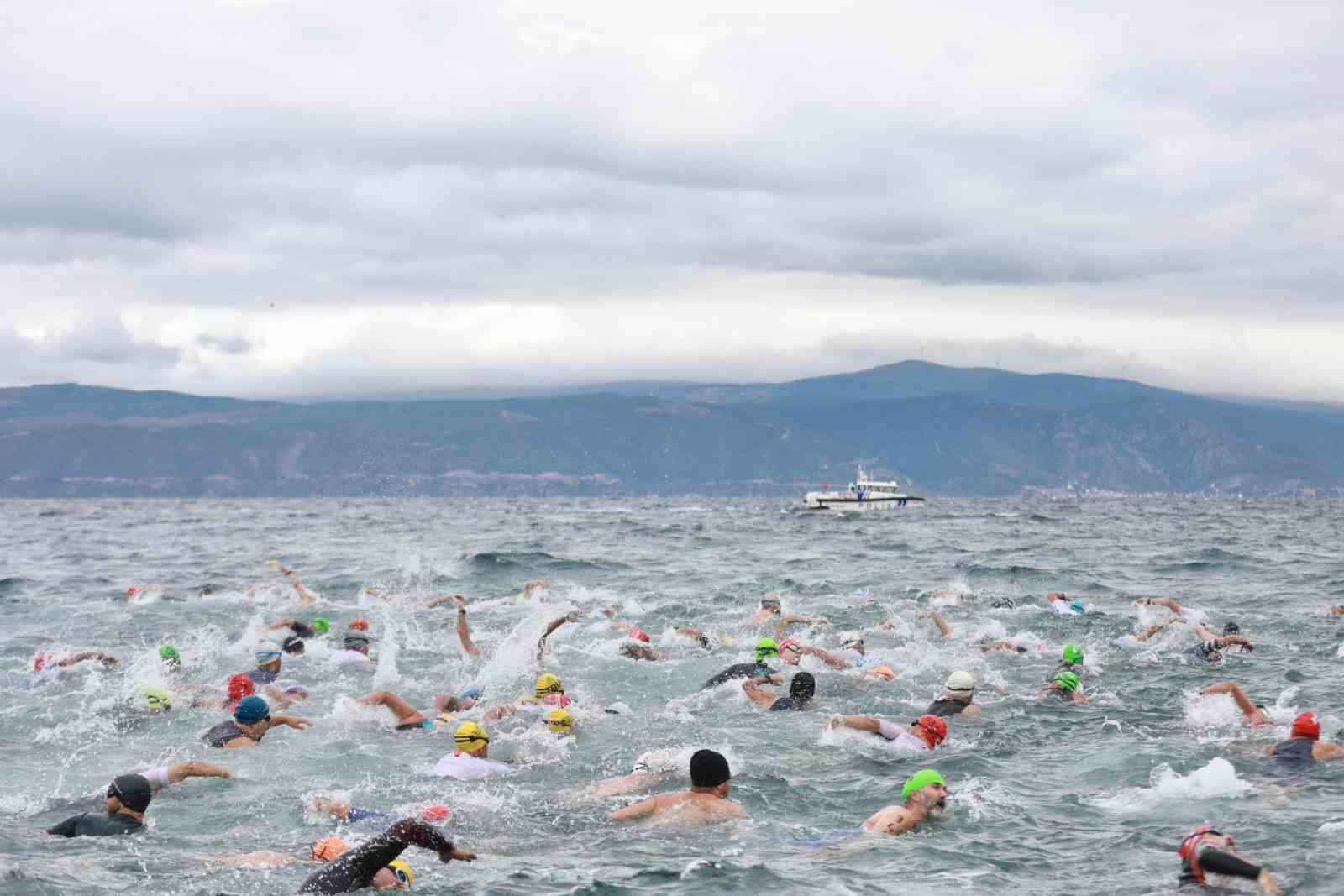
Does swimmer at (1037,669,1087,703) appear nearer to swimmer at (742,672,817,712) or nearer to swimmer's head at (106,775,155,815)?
swimmer at (742,672,817,712)

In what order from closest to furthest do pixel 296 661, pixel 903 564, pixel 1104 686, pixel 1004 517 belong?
pixel 1104 686 < pixel 296 661 < pixel 903 564 < pixel 1004 517

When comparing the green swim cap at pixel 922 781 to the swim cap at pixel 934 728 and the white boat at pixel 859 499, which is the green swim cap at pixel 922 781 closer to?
the swim cap at pixel 934 728

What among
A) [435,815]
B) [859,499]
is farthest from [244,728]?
[859,499]

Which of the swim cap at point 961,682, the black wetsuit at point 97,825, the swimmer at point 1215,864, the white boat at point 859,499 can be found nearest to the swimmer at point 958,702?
the swim cap at point 961,682

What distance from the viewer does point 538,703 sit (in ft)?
57.5

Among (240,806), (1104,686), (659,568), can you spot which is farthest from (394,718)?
(659,568)

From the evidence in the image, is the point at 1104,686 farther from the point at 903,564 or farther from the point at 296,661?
the point at 903,564

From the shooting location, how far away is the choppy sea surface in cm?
1088

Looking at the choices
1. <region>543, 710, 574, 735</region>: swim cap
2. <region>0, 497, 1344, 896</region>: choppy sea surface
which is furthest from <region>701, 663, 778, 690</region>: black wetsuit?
<region>543, 710, 574, 735</region>: swim cap

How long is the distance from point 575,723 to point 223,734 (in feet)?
14.4

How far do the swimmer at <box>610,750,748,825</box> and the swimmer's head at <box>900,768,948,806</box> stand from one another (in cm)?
158

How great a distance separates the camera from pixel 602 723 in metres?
17.4

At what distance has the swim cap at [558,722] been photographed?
16094mm

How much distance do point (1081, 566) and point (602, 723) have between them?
94.1ft
